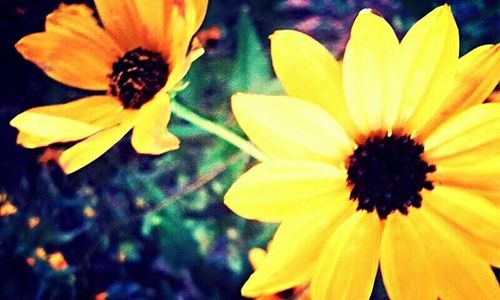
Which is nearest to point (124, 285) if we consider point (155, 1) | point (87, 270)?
point (87, 270)

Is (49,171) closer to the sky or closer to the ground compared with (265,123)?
closer to the ground

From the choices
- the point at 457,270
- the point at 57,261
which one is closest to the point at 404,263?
the point at 457,270

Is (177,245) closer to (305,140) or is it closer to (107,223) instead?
(107,223)

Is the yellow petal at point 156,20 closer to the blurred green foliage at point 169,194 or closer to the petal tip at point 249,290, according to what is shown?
the blurred green foliage at point 169,194

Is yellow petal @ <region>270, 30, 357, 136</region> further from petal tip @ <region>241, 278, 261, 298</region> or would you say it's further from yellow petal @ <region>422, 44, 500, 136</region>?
petal tip @ <region>241, 278, 261, 298</region>

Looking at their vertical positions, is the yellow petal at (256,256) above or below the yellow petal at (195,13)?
below

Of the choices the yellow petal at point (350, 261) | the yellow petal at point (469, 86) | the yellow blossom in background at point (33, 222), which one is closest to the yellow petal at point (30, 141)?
the yellow blossom in background at point (33, 222)

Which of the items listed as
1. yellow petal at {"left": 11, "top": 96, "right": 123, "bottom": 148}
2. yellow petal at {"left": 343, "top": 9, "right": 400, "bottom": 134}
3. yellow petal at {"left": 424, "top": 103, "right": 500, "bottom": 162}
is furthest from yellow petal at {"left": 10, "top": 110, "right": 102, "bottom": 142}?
yellow petal at {"left": 424, "top": 103, "right": 500, "bottom": 162}
